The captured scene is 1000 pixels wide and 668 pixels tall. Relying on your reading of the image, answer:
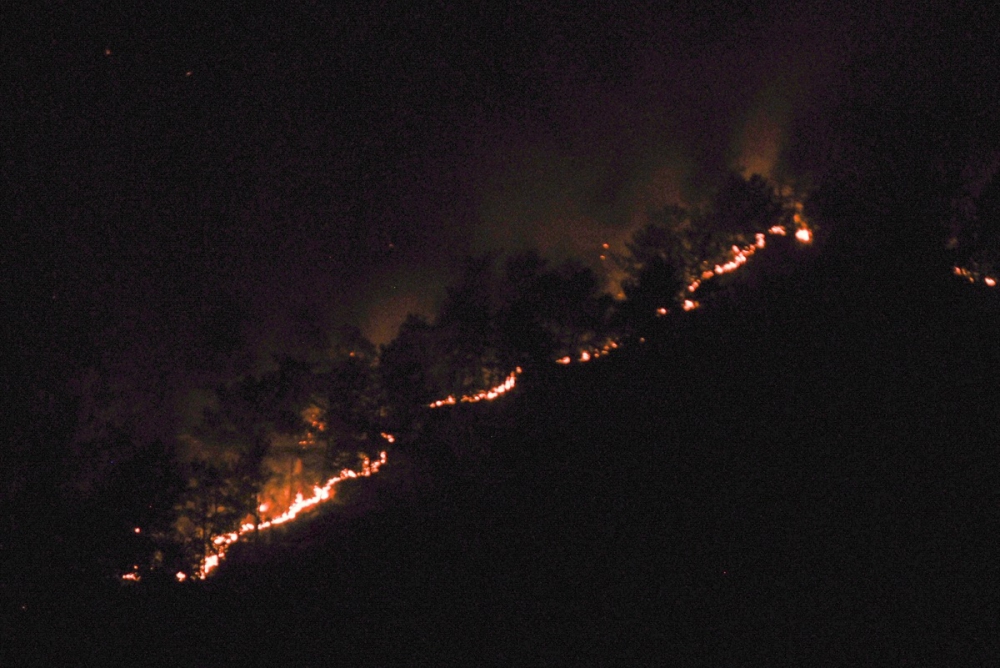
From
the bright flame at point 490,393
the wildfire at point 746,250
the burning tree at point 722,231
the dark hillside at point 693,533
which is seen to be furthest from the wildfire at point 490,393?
the wildfire at point 746,250

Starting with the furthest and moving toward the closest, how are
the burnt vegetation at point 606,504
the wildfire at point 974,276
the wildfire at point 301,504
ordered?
the wildfire at point 301,504 → the wildfire at point 974,276 → the burnt vegetation at point 606,504

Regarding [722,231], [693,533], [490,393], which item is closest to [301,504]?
[490,393]

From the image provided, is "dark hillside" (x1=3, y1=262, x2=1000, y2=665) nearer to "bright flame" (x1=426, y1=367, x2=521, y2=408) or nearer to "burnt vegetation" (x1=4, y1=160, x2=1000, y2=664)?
"burnt vegetation" (x1=4, y1=160, x2=1000, y2=664)

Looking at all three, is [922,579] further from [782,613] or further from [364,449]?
[364,449]

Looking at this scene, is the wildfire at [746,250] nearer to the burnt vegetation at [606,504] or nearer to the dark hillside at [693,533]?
the burnt vegetation at [606,504]

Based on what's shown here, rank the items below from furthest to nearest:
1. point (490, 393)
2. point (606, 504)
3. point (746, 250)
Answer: point (746, 250), point (490, 393), point (606, 504)

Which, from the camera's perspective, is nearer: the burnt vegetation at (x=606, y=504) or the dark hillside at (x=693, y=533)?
the dark hillside at (x=693, y=533)

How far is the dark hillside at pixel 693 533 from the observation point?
191 inches

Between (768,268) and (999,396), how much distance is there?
5.55m

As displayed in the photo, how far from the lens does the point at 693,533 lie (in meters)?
5.93

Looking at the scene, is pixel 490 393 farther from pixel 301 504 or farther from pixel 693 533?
pixel 693 533

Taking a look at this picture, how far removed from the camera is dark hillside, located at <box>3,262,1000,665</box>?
4852 millimetres

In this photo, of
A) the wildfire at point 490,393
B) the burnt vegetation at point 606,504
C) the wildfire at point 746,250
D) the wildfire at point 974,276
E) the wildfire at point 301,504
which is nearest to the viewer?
the burnt vegetation at point 606,504

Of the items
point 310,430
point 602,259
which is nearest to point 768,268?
point 602,259
